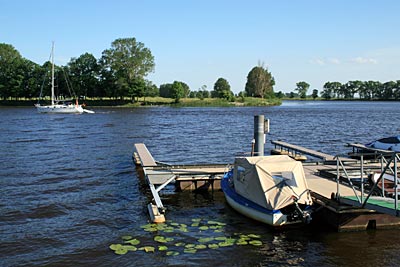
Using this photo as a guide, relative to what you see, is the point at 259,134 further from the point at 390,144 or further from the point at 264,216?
the point at 390,144

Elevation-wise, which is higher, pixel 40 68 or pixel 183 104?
pixel 40 68

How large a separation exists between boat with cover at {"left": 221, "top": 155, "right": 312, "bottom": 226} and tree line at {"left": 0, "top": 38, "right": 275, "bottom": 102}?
11508cm

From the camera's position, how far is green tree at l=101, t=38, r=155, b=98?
130m

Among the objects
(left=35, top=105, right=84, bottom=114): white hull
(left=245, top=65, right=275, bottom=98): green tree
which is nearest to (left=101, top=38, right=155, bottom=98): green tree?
(left=35, top=105, right=84, bottom=114): white hull

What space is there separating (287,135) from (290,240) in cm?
3750

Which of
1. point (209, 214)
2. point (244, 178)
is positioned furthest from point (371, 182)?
point (209, 214)

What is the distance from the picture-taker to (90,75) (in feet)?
463

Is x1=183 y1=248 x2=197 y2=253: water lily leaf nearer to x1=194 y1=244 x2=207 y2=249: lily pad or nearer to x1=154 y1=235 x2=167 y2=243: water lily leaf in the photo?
x1=194 y1=244 x2=207 y2=249: lily pad

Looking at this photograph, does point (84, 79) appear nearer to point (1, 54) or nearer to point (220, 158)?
point (1, 54)

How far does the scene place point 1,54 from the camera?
14912 cm

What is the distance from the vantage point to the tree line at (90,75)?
427ft

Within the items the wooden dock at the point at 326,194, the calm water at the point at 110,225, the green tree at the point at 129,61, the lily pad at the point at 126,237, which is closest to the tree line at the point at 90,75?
the green tree at the point at 129,61

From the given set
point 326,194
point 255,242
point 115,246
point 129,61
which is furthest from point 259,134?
point 129,61

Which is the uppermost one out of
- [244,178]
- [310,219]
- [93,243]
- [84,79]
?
[84,79]
